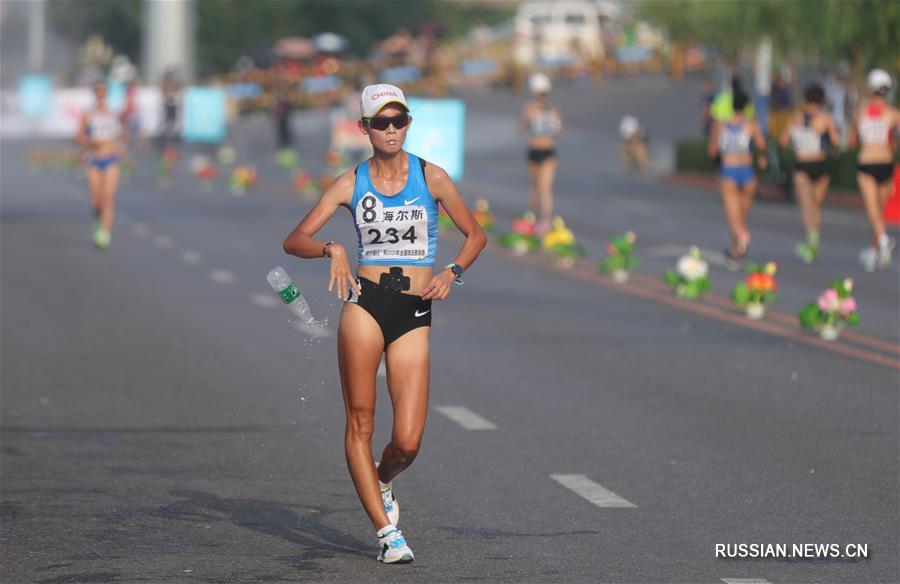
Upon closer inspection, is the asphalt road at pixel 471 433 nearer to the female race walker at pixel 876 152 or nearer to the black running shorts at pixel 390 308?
the black running shorts at pixel 390 308

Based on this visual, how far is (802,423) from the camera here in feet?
39.9

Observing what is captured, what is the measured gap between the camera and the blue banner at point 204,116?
60.1 metres

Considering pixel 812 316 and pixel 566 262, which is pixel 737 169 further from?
pixel 812 316

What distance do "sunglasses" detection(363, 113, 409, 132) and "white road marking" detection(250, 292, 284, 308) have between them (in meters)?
10.9

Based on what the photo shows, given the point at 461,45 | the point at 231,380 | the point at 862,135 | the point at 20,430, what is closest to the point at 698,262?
the point at 862,135

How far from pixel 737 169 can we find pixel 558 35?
6405 centimetres

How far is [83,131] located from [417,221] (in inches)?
733

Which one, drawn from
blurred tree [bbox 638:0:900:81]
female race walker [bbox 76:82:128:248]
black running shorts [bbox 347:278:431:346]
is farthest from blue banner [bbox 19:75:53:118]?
black running shorts [bbox 347:278:431:346]

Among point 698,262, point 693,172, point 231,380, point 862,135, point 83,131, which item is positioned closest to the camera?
point 231,380

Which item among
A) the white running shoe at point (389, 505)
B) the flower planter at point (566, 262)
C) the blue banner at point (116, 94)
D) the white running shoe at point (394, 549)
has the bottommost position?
the blue banner at point (116, 94)

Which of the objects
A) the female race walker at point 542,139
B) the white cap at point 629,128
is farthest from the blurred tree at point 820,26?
the female race walker at point 542,139

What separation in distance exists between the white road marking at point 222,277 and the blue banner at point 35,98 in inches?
1827

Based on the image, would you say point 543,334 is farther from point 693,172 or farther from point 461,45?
point 461,45

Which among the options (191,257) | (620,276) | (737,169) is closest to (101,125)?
(191,257)
